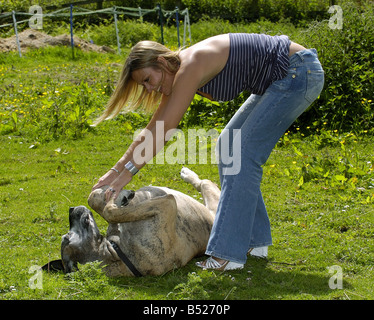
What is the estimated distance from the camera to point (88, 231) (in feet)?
14.7

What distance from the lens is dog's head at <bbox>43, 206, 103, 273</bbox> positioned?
443cm

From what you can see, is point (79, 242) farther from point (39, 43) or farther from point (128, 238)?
point (39, 43)

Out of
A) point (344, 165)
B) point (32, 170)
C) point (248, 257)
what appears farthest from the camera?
point (32, 170)

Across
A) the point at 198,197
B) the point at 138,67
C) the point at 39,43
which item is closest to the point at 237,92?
the point at 138,67

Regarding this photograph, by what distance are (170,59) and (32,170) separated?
4118mm

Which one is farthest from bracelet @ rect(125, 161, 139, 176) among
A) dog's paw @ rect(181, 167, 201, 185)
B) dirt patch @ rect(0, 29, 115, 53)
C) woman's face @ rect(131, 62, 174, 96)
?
dirt patch @ rect(0, 29, 115, 53)

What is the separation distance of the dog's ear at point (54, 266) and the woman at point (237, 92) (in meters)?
0.72

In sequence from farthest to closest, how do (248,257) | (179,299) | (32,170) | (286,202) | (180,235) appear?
(32,170) < (286,202) < (248,257) < (180,235) < (179,299)

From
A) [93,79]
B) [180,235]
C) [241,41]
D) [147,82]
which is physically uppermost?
[241,41]

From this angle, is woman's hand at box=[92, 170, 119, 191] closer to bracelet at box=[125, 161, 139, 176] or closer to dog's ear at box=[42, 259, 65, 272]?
bracelet at box=[125, 161, 139, 176]

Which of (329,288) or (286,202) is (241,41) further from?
(286,202)

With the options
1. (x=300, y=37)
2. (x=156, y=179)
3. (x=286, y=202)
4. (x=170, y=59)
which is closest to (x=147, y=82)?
(x=170, y=59)

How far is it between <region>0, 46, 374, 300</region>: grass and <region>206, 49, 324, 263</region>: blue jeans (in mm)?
296

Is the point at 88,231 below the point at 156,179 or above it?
above
